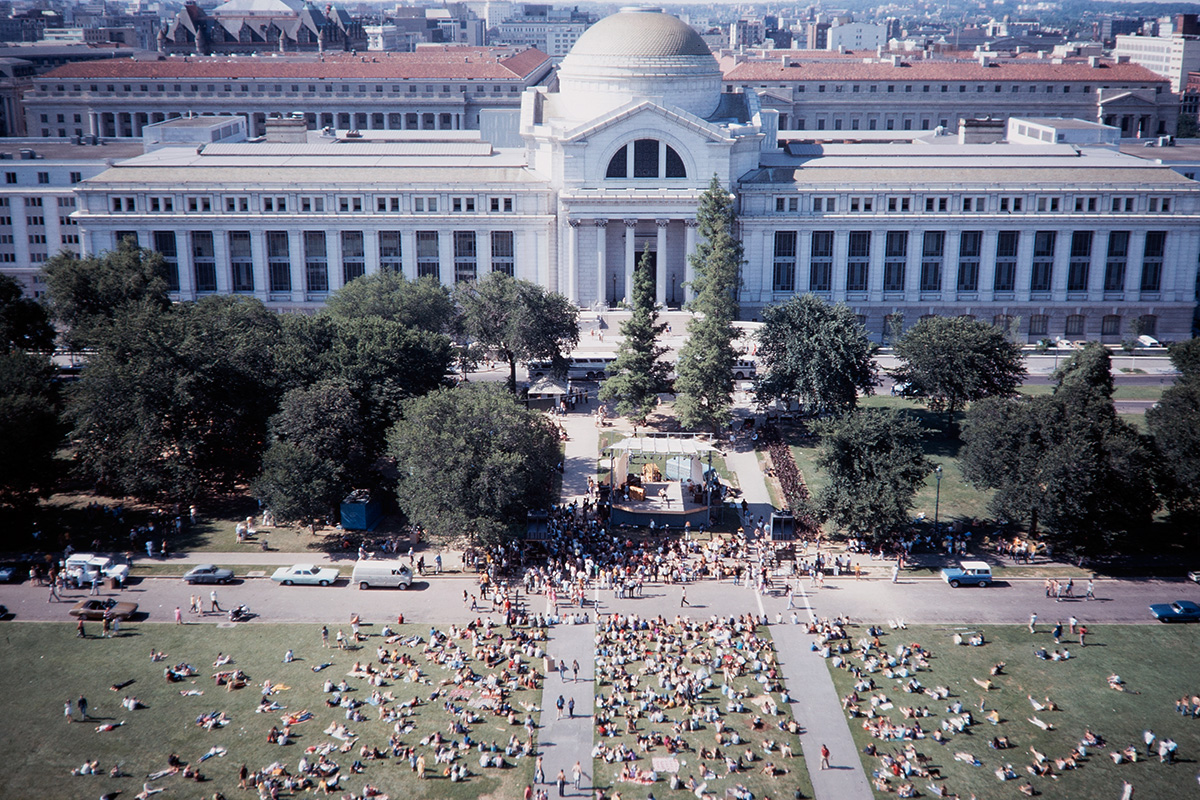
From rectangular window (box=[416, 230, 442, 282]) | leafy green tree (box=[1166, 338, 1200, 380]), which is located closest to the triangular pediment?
rectangular window (box=[416, 230, 442, 282])

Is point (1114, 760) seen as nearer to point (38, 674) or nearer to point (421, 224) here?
point (38, 674)

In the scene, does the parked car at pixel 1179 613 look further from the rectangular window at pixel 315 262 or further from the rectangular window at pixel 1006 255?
the rectangular window at pixel 315 262

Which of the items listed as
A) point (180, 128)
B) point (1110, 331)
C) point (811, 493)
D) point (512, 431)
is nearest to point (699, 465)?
point (811, 493)

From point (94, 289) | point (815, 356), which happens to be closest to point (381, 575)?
point (815, 356)

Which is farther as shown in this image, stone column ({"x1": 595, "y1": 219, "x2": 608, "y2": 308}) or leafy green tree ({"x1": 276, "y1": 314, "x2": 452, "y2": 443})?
stone column ({"x1": 595, "y1": 219, "x2": 608, "y2": 308})

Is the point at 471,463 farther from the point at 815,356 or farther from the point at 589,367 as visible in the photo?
the point at 589,367

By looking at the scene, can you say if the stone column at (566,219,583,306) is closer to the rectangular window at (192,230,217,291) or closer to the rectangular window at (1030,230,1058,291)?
the rectangular window at (192,230,217,291)
